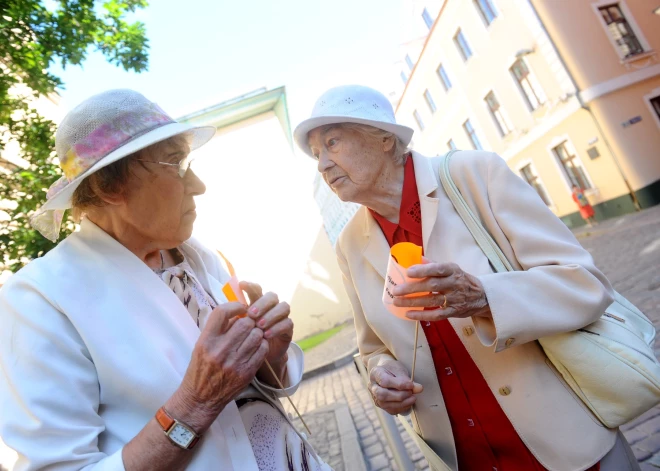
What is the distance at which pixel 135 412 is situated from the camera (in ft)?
4.50

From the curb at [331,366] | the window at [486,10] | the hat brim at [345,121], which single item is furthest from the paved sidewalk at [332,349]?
the window at [486,10]

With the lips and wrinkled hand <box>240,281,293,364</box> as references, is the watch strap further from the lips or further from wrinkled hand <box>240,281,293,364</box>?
the lips

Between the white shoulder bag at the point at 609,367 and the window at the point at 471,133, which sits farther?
the window at the point at 471,133

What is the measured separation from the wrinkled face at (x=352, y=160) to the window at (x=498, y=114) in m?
19.2

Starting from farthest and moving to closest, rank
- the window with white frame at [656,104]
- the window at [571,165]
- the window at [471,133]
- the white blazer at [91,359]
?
1. the window at [471,133]
2. the window at [571,165]
3. the window with white frame at [656,104]
4. the white blazer at [91,359]

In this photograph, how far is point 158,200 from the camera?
1.65 meters

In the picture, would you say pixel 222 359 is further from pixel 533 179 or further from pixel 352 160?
pixel 533 179

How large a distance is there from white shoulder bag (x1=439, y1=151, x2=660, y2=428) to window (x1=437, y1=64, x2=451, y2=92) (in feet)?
72.8

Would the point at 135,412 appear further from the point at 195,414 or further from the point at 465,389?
the point at 465,389

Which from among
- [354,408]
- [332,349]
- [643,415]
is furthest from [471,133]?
[643,415]

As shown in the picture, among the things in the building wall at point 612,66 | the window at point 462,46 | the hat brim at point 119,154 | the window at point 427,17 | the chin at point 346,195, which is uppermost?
the window at point 427,17

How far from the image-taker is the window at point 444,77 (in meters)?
22.0

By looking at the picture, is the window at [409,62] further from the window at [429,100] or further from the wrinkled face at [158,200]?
the wrinkled face at [158,200]

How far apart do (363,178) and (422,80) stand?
23.8 m
